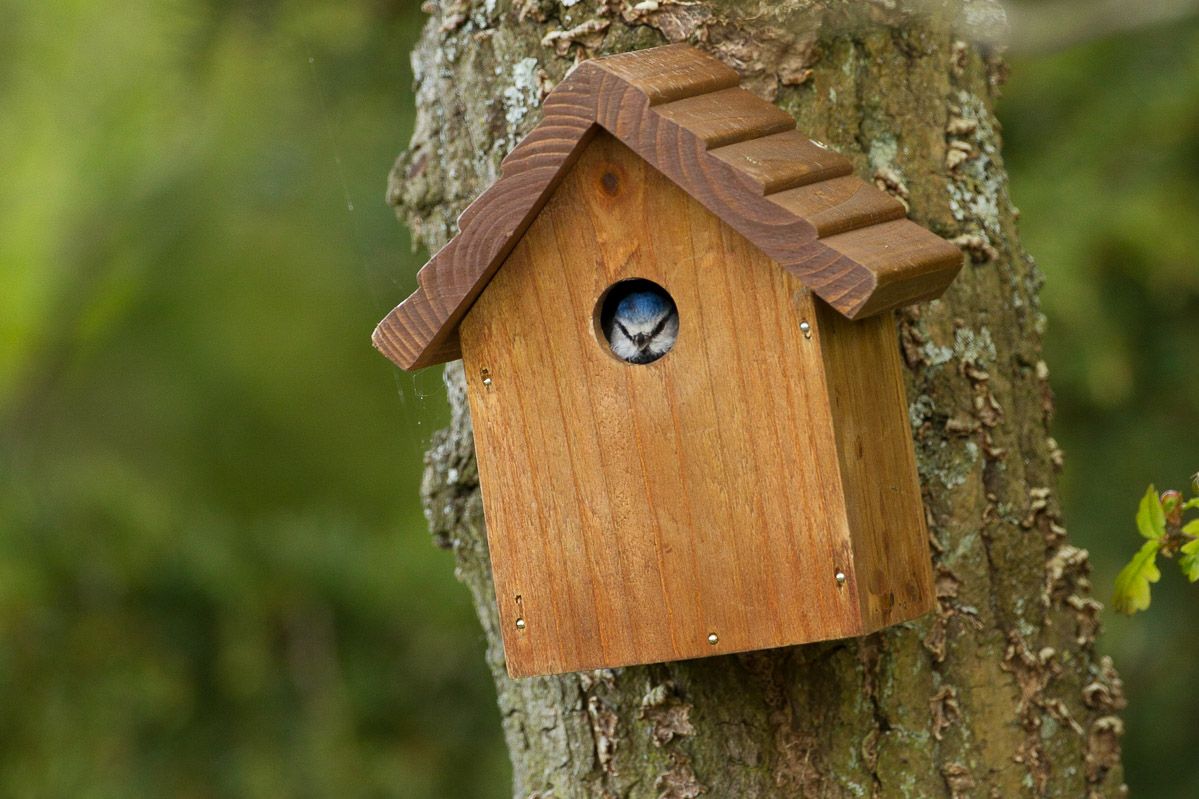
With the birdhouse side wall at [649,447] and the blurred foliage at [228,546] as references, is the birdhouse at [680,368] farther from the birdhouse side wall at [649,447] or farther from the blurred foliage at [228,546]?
the blurred foliage at [228,546]

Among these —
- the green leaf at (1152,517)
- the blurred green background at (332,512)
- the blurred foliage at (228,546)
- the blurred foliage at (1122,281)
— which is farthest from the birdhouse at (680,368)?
→ the blurred foliage at (1122,281)

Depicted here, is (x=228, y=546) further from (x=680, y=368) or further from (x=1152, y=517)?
(x=1152, y=517)

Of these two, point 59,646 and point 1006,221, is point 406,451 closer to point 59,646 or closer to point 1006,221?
point 59,646

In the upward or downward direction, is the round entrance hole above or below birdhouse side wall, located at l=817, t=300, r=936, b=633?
above

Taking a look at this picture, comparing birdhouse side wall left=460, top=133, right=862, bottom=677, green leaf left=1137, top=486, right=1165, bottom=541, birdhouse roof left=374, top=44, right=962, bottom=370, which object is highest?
birdhouse roof left=374, top=44, right=962, bottom=370

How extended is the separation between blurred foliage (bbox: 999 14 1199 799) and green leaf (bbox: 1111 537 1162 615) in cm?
181

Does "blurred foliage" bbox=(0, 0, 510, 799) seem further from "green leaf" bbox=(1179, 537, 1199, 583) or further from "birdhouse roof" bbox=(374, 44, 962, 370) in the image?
"green leaf" bbox=(1179, 537, 1199, 583)

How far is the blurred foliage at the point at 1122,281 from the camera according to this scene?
3408 mm

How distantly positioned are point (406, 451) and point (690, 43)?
413 cm

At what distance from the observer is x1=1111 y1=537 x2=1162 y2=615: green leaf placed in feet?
5.10

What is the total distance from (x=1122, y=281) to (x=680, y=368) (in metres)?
2.53

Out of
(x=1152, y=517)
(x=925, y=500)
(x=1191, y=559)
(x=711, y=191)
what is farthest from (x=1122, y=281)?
(x=711, y=191)

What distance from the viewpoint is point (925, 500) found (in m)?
1.74

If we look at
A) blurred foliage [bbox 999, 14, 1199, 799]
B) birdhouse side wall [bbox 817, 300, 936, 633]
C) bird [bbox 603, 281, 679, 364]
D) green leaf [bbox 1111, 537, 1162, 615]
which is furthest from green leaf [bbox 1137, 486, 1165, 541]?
blurred foliage [bbox 999, 14, 1199, 799]
